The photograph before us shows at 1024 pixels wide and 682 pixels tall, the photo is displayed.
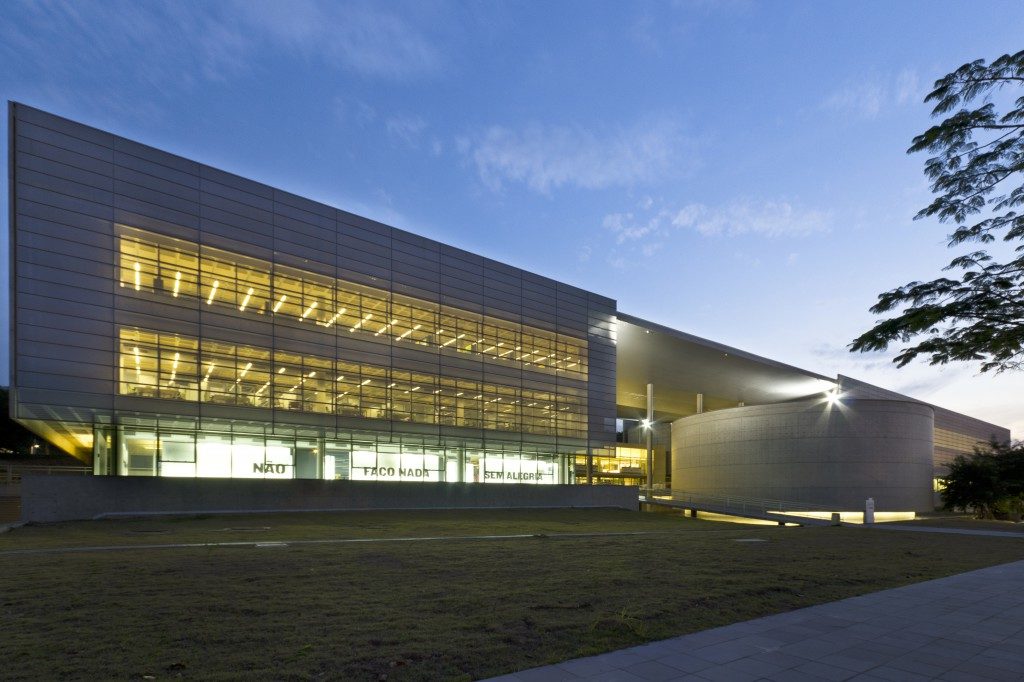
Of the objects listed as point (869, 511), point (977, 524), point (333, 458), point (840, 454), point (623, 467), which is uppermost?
point (333, 458)

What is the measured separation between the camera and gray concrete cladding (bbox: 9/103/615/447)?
30031mm

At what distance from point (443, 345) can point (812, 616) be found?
37.2 metres

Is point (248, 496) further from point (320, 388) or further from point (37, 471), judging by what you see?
point (37, 471)

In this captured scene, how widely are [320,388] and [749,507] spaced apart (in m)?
36.7

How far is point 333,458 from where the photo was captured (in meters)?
41.3

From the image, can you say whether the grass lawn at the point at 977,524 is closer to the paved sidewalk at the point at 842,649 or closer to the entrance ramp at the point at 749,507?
the entrance ramp at the point at 749,507

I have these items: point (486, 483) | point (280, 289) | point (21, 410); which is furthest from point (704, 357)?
point (21, 410)

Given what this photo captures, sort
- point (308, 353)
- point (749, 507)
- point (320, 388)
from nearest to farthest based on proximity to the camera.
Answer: point (308, 353) → point (320, 388) → point (749, 507)

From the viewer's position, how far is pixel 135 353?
32844 millimetres

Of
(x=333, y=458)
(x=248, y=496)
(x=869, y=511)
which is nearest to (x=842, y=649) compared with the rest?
(x=248, y=496)

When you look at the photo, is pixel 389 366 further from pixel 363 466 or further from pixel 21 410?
pixel 21 410

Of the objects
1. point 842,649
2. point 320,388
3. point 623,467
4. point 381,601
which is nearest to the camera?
point 842,649

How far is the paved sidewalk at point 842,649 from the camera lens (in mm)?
6648

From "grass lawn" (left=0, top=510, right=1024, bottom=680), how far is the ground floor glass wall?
54.5 feet
